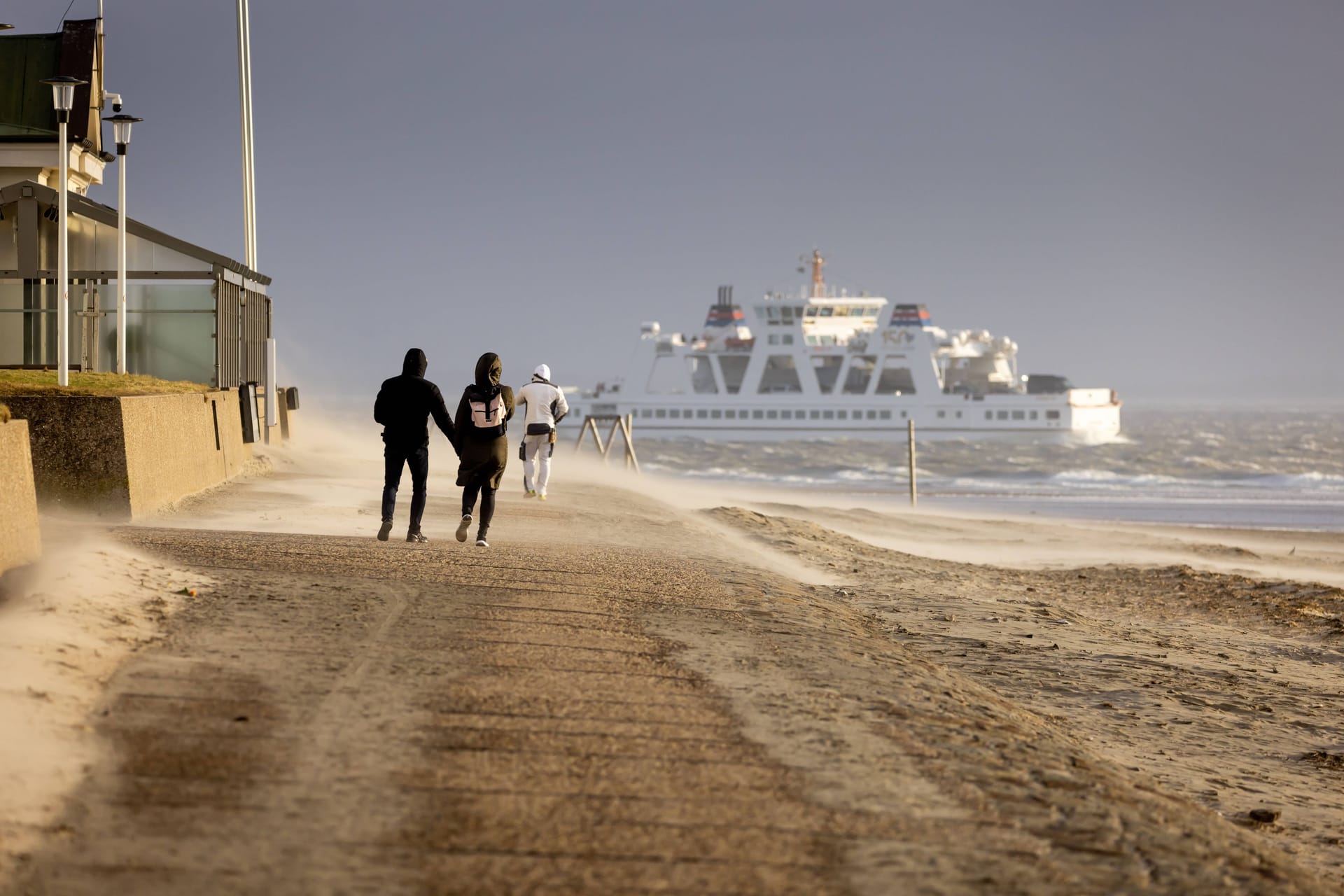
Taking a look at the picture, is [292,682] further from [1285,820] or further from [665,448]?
[665,448]

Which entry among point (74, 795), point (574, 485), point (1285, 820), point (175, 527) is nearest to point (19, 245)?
point (574, 485)

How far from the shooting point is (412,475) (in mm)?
8883

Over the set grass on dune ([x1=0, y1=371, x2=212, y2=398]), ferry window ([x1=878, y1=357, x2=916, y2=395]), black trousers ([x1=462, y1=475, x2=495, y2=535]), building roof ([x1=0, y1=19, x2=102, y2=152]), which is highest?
building roof ([x1=0, y1=19, x2=102, y2=152])

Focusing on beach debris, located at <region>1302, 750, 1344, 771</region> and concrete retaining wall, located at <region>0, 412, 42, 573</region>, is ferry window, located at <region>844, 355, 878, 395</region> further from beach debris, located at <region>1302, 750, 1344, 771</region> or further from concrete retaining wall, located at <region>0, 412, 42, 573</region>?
concrete retaining wall, located at <region>0, 412, 42, 573</region>

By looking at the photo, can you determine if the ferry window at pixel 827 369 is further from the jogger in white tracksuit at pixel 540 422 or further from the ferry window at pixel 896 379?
the jogger in white tracksuit at pixel 540 422

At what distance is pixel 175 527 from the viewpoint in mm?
9195

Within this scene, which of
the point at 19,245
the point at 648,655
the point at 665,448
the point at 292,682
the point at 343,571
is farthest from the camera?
the point at 665,448

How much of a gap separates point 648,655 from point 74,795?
2.59m

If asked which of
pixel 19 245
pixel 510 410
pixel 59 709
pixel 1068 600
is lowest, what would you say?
pixel 1068 600

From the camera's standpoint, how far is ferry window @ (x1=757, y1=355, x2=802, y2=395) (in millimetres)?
60906

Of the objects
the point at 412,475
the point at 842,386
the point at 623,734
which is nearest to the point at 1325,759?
the point at 623,734

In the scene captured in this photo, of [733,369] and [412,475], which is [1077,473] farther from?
[412,475]

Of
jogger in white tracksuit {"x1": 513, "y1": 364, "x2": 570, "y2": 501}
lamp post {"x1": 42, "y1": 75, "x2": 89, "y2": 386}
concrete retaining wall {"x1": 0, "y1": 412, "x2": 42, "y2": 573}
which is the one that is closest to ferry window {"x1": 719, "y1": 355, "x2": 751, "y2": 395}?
jogger in white tracksuit {"x1": 513, "y1": 364, "x2": 570, "y2": 501}

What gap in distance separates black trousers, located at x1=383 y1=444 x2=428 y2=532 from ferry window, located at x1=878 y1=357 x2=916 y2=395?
51167 mm
